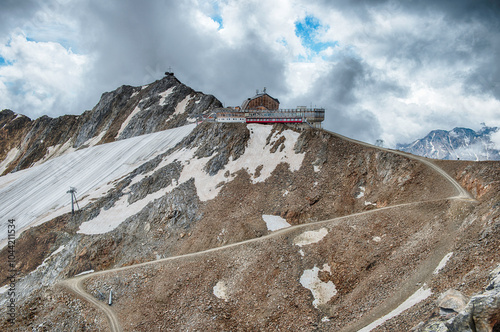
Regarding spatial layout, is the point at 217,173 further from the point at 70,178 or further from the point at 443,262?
the point at 70,178

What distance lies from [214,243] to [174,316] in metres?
13.7

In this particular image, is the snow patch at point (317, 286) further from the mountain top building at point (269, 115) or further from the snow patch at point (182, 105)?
the snow patch at point (182, 105)

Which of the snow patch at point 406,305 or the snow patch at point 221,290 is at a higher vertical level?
the snow patch at point 221,290

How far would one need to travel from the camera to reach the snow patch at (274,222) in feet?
157

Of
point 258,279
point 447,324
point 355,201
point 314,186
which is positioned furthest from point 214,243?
point 447,324

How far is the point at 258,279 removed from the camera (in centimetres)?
3712

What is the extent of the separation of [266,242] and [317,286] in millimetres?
10526

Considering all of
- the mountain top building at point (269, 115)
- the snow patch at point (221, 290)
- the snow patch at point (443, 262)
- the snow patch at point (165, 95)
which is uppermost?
the snow patch at point (165, 95)

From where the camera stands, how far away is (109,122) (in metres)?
131

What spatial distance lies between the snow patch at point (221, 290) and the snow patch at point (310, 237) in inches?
463

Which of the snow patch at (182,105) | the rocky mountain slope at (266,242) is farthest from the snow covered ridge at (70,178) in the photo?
the snow patch at (182,105)

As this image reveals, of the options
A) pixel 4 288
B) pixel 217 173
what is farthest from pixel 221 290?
pixel 4 288

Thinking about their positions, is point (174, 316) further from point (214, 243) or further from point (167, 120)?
point (167, 120)

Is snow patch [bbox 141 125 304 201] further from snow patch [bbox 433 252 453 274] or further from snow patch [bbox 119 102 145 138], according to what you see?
snow patch [bbox 119 102 145 138]
